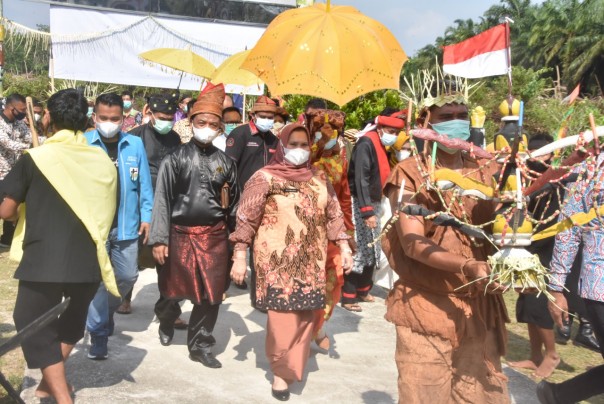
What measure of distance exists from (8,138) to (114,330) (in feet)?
14.5

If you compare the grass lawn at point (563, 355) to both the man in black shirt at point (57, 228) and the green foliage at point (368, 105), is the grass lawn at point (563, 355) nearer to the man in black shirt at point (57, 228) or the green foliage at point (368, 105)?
the man in black shirt at point (57, 228)

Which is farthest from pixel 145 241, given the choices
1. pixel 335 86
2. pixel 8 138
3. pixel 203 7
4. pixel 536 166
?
pixel 203 7

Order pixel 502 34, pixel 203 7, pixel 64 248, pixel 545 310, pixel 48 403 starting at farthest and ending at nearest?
pixel 203 7
pixel 545 310
pixel 48 403
pixel 64 248
pixel 502 34

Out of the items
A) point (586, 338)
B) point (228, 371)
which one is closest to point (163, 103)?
point (228, 371)

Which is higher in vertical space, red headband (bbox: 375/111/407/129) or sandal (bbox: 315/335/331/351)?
red headband (bbox: 375/111/407/129)

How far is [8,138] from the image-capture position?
9414 mm

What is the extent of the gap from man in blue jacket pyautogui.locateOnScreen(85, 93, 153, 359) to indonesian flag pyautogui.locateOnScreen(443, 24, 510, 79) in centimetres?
297

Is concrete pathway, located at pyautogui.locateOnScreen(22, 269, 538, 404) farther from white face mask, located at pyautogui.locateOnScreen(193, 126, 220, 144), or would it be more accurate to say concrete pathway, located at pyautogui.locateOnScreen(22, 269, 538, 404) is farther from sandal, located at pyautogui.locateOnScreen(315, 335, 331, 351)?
white face mask, located at pyautogui.locateOnScreen(193, 126, 220, 144)

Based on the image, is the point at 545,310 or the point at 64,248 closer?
the point at 64,248

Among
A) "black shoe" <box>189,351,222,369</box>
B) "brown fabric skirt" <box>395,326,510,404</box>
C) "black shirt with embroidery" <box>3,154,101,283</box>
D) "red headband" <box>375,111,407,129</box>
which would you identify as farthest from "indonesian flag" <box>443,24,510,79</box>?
"red headband" <box>375,111,407,129</box>

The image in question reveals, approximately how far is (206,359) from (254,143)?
8.55 feet

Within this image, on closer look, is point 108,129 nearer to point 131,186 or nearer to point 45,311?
point 131,186

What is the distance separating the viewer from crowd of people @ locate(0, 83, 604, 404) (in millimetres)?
3445

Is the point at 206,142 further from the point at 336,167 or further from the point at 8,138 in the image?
the point at 8,138
